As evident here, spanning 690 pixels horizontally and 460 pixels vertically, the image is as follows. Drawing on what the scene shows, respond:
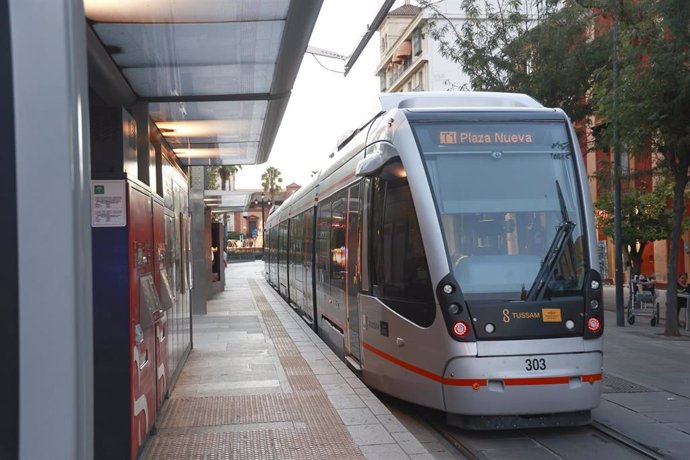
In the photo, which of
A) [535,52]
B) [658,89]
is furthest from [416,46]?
[658,89]

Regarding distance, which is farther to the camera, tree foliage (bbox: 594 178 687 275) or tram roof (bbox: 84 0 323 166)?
tree foliage (bbox: 594 178 687 275)

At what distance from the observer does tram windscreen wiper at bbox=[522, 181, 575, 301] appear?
823 cm

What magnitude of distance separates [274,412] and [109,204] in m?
3.19

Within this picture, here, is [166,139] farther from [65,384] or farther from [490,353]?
[65,384]

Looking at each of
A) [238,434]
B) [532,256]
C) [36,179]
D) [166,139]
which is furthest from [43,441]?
[166,139]

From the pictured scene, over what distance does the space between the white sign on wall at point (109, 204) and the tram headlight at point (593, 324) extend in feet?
16.4

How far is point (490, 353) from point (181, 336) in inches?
172

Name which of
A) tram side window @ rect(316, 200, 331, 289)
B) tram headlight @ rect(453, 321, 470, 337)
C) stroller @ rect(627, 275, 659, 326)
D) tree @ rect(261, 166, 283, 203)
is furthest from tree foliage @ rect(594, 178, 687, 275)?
tree @ rect(261, 166, 283, 203)

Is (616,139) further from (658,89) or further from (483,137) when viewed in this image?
(483,137)

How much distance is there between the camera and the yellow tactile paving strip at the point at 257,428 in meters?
6.34

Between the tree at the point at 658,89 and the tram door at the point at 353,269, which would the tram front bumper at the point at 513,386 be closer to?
the tram door at the point at 353,269

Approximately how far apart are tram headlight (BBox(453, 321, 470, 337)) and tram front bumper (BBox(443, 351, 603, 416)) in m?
0.25

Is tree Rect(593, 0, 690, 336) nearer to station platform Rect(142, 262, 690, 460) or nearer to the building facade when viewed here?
station platform Rect(142, 262, 690, 460)

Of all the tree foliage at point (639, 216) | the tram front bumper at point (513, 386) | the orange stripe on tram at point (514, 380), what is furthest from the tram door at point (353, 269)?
the tree foliage at point (639, 216)
